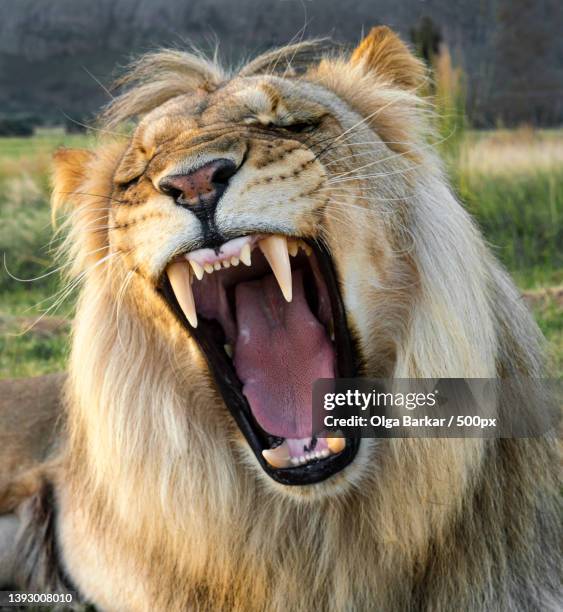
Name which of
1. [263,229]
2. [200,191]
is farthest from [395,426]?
[200,191]

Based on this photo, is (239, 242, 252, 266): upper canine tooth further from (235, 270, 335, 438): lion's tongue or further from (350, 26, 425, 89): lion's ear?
(350, 26, 425, 89): lion's ear

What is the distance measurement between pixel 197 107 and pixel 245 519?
977 mm

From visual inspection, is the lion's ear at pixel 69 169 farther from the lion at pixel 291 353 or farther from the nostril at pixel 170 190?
the nostril at pixel 170 190

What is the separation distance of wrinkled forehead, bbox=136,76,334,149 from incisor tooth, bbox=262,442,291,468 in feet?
2.41

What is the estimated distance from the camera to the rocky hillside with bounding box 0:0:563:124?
512cm

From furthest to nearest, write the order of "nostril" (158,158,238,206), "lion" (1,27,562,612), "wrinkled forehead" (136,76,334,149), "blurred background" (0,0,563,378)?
"blurred background" (0,0,563,378) < "wrinkled forehead" (136,76,334,149) < "lion" (1,27,562,612) < "nostril" (158,158,238,206)

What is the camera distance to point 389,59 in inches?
96.8

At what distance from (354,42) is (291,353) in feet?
10.3

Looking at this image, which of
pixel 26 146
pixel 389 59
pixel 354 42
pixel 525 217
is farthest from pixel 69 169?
pixel 525 217

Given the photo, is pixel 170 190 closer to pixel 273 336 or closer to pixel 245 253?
pixel 245 253

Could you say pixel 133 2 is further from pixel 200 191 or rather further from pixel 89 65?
pixel 200 191

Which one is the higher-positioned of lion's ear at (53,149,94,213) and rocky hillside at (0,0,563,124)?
lion's ear at (53,149,94,213)

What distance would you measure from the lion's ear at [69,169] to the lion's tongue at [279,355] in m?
0.52

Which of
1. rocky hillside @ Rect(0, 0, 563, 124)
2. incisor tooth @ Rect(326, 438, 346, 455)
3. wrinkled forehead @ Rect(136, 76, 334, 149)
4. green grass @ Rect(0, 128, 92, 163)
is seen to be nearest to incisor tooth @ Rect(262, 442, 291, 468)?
incisor tooth @ Rect(326, 438, 346, 455)
